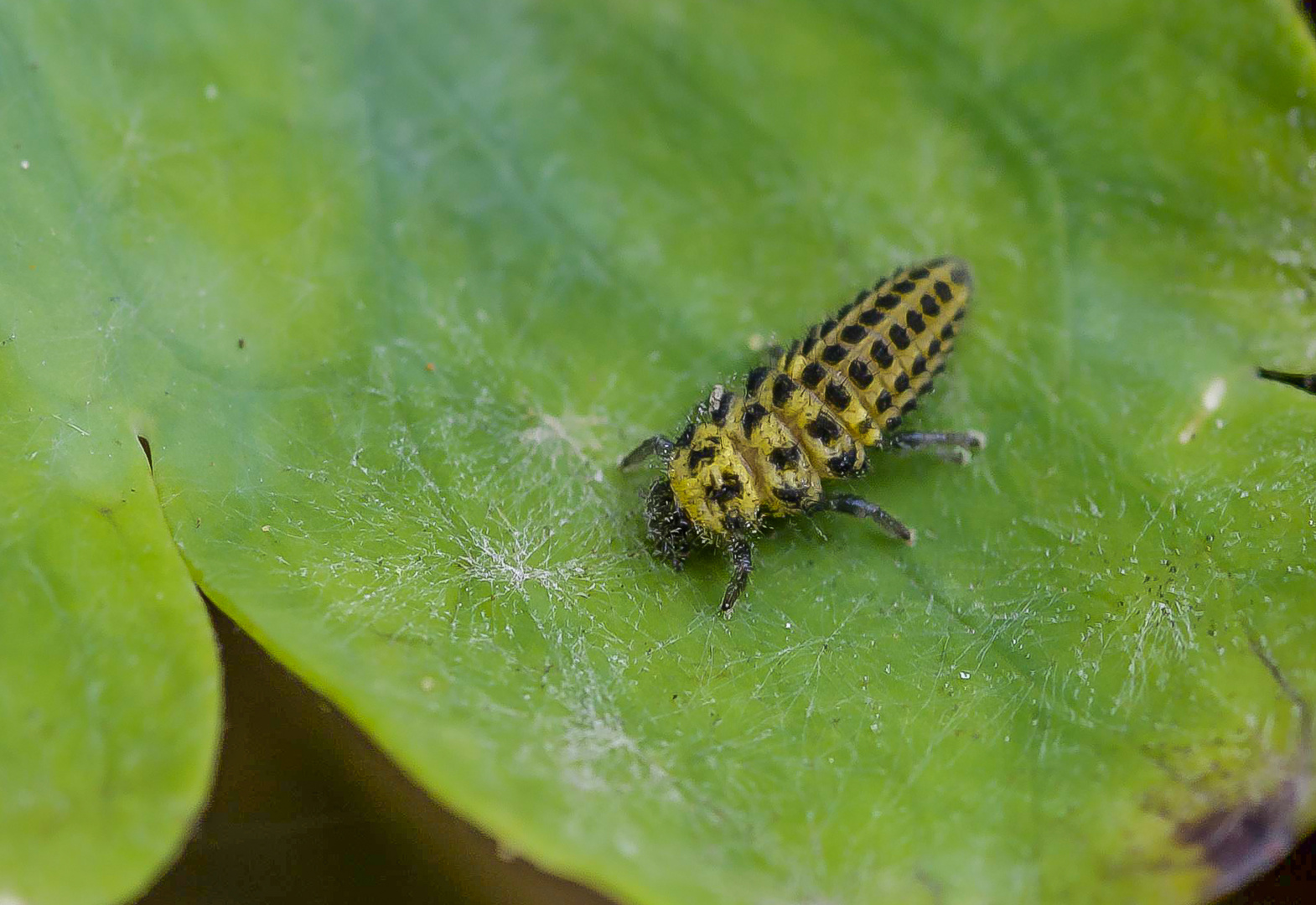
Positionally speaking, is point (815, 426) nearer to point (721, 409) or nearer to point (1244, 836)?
point (721, 409)

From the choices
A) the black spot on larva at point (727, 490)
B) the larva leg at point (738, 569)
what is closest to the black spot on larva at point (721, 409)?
the black spot on larva at point (727, 490)

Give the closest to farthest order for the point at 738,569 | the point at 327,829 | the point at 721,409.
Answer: the point at 738,569, the point at 721,409, the point at 327,829

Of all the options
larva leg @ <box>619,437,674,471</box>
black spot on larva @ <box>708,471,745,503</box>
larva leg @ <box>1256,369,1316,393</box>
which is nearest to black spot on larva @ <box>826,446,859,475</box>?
black spot on larva @ <box>708,471,745,503</box>

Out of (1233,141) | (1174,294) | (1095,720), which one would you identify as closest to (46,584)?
(1095,720)

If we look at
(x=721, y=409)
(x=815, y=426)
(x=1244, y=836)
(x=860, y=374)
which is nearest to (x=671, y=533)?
(x=721, y=409)

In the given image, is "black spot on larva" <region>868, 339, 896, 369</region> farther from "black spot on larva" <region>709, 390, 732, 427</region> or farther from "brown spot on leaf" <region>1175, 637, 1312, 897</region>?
"brown spot on leaf" <region>1175, 637, 1312, 897</region>

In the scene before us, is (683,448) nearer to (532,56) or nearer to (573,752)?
(573,752)
